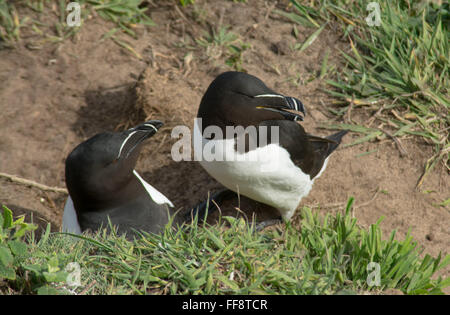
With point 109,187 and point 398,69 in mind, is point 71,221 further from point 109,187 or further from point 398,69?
point 398,69

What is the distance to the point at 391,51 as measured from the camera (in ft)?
14.2

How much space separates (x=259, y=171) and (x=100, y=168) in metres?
0.95

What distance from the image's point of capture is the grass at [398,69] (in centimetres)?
411

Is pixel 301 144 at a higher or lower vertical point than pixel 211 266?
higher

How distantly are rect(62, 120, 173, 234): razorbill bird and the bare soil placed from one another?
2.36 ft

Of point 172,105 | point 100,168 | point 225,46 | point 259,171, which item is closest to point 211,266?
point 259,171

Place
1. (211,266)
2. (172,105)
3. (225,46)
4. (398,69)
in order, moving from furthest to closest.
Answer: (225,46) → (172,105) → (398,69) → (211,266)

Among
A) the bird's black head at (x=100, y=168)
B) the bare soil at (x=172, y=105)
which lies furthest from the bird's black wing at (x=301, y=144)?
the bird's black head at (x=100, y=168)

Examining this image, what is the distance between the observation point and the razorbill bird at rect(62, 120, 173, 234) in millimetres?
3191

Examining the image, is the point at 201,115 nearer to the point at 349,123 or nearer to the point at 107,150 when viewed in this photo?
the point at 107,150

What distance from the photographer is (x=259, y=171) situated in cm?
327

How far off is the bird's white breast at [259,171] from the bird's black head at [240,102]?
143 mm

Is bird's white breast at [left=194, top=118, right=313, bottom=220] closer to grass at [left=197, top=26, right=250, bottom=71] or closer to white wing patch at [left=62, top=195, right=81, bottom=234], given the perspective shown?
white wing patch at [left=62, top=195, right=81, bottom=234]

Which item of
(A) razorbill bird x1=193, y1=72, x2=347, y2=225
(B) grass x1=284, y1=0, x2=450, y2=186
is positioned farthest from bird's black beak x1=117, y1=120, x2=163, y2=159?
(B) grass x1=284, y1=0, x2=450, y2=186
